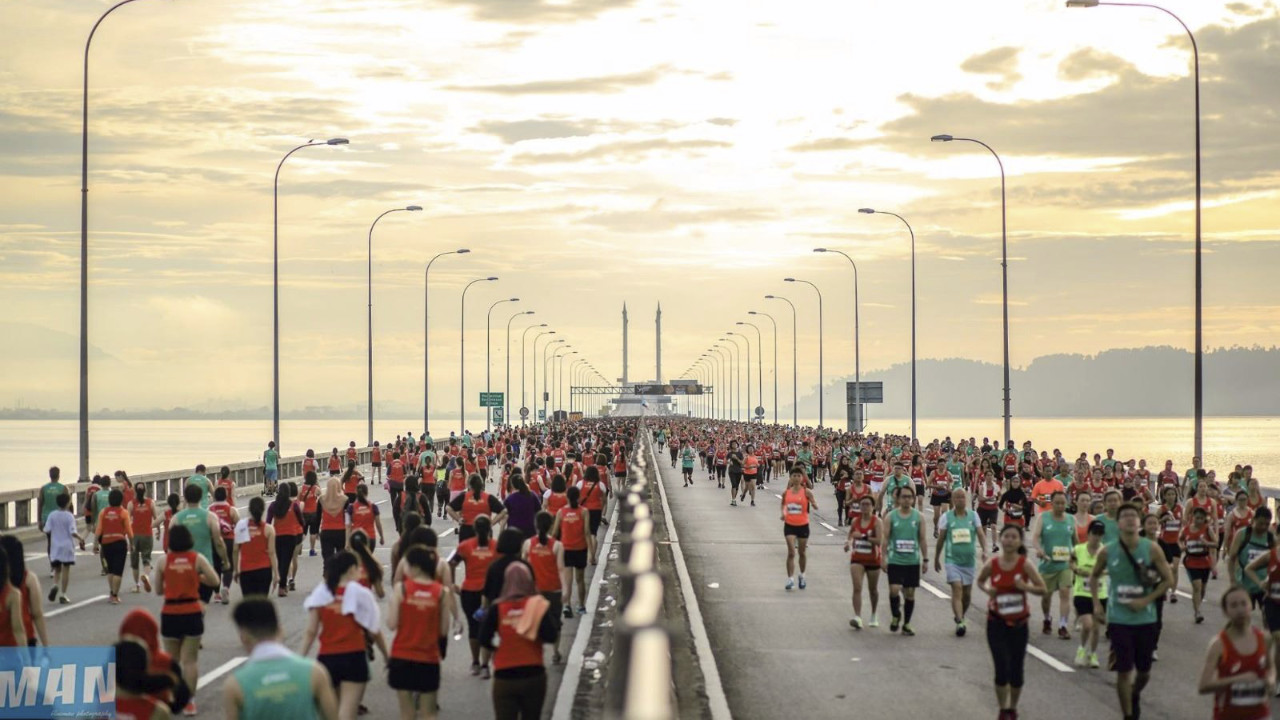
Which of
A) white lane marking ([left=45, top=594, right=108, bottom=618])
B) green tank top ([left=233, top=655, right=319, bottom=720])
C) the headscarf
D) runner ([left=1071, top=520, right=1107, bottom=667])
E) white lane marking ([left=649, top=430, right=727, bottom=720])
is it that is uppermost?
the headscarf

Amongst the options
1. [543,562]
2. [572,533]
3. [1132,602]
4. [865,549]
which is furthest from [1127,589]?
[572,533]

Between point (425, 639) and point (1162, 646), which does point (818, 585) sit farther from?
point (425, 639)

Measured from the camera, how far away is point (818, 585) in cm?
2211

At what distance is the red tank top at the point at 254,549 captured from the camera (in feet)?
50.4

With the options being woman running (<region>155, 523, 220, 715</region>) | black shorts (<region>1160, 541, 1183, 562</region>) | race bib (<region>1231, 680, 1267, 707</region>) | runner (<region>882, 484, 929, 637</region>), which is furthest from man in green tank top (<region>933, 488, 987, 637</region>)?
woman running (<region>155, 523, 220, 715</region>)

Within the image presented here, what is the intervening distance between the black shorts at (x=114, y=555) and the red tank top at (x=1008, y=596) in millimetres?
11164

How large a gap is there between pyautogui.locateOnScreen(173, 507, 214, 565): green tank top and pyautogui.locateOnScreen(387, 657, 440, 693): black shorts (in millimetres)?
5384

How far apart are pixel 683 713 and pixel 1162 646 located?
6632mm

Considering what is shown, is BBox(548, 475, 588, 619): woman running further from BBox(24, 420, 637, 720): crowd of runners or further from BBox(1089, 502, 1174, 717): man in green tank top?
BBox(1089, 502, 1174, 717): man in green tank top

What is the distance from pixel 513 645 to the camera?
30.2 ft

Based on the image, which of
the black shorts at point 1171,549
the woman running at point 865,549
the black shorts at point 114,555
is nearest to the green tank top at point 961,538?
the woman running at point 865,549

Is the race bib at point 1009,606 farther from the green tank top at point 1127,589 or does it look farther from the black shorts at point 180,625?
the black shorts at point 180,625

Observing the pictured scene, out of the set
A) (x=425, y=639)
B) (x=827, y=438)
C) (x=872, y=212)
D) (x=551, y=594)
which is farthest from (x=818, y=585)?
(x=827, y=438)

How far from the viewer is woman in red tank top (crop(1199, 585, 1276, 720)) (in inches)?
352
